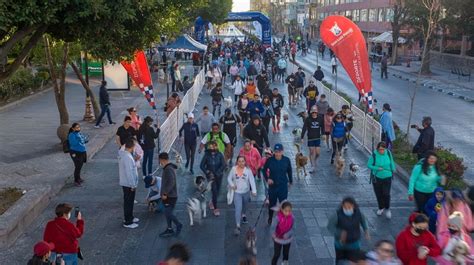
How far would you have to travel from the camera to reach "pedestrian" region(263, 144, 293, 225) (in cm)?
908

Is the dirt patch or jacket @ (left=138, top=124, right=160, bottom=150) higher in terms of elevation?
jacket @ (left=138, top=124, right=160, bottom=150)

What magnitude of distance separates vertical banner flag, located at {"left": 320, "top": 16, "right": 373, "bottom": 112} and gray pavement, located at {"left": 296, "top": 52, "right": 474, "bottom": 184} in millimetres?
3442

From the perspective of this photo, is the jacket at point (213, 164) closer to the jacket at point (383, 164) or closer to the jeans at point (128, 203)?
the jeans at point (128, 203)

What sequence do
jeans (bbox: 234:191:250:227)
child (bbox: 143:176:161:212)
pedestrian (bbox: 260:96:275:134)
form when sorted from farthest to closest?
1. pedestrian (bbox: 260:96:275:134)
2. child (bbox: 143:176:161:212)
3. jeans (bbox: 234:191:250:227)

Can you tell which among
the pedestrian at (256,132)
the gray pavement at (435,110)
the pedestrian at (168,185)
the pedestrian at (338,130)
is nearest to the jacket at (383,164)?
the pedestrian at (256,132)

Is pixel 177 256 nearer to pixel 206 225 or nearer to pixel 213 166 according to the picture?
pixel 206 225

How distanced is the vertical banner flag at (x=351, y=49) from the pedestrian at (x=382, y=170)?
4.95m

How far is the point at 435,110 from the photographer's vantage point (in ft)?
74.6

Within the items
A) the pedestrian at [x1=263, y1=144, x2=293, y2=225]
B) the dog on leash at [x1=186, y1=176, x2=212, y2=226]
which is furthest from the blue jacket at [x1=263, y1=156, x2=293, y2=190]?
the dog on leash at [x1=186, y1=176, x2=212, y2=226]

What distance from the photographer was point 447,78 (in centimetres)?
3538

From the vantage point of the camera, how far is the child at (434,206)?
771 cm

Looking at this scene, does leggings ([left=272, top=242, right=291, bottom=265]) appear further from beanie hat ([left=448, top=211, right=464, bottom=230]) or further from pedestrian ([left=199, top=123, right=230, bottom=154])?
pedestrian ([left=199, top=123, right=230, bottom=154])

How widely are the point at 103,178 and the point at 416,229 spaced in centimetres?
819

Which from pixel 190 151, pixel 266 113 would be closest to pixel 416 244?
pixel 190 151
